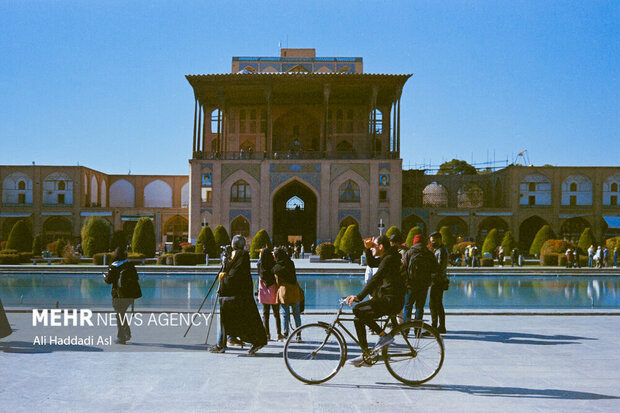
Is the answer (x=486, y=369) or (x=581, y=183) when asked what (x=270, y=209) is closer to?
(x=581, y=183)

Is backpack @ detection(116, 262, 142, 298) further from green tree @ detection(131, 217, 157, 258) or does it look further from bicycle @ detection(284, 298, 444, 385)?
green tree @ detection(131, 217, 157, 258)

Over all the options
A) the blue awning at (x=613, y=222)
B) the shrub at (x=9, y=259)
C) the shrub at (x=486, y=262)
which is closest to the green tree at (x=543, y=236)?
the shrub at (x=486, y=262)

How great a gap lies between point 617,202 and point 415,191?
12.6m

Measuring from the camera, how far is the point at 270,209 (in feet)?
111

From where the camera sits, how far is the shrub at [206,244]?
25.9 m

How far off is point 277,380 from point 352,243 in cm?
2245

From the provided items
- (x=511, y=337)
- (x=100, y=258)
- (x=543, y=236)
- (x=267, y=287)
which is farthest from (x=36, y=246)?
(x=511, y=337)

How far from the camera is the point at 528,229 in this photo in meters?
38.7

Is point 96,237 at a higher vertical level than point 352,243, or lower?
higher

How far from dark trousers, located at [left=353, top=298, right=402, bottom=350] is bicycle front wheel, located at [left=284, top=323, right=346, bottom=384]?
213 millimetres

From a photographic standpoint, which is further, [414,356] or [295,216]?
[295,216]

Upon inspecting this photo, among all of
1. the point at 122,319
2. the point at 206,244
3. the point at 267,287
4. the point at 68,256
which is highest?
the point at 267,287

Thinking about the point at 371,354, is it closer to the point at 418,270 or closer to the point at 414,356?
the point at 414,356

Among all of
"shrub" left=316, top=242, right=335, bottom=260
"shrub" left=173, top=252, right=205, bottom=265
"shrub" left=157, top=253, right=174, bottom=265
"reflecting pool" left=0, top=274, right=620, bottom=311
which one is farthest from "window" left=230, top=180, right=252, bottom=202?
"reflecting pool" left=0, top=274, right=620, bottom=311
